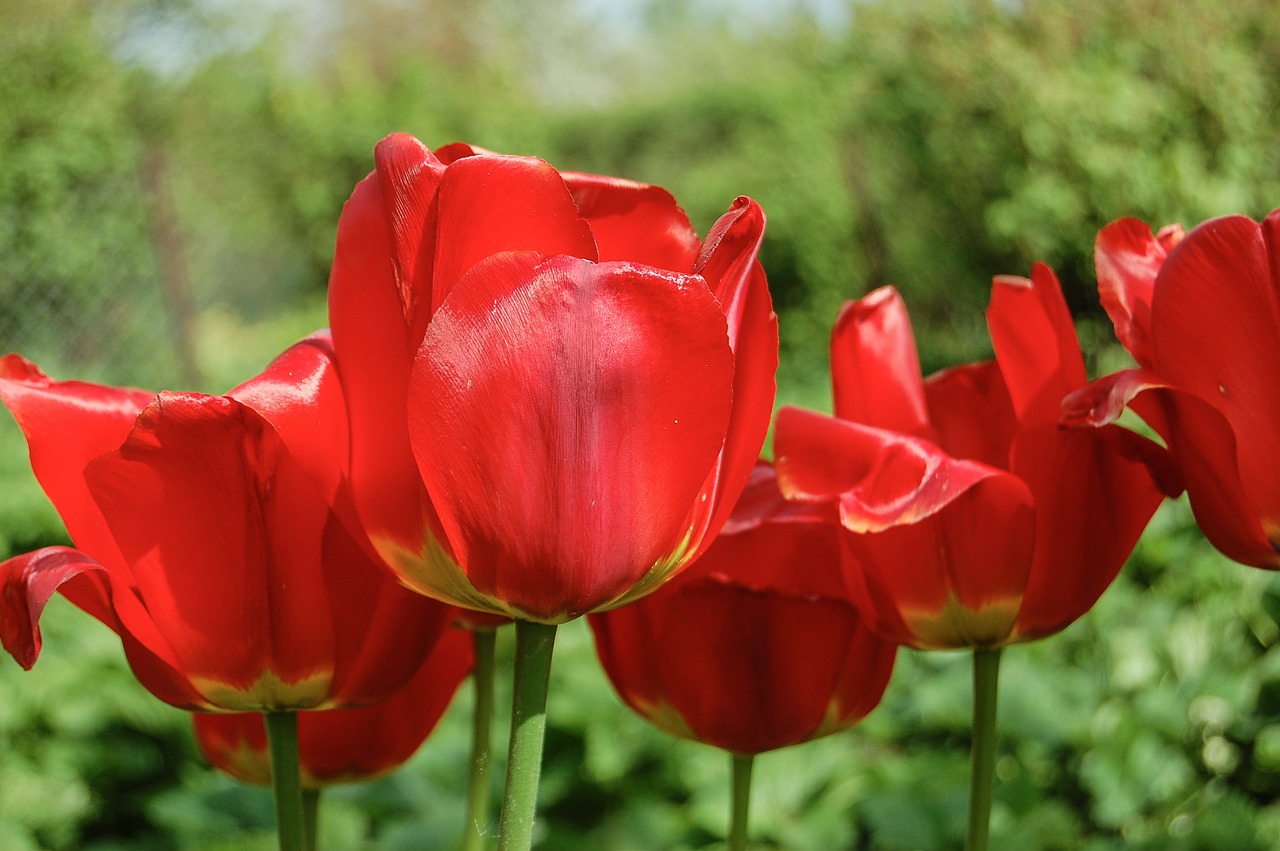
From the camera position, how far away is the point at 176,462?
0.52m

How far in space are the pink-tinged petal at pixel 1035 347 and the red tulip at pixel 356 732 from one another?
12.2 inches

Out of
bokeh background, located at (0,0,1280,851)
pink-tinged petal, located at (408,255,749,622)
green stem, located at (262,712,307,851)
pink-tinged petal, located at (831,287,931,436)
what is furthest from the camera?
bokeh background, located at (0,0,1280,851)

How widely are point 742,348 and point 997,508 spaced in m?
0.15

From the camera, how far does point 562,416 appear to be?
1.50 feet

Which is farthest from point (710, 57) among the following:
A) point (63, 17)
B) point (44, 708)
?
point (44, 708)

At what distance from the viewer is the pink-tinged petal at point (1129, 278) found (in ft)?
1.93

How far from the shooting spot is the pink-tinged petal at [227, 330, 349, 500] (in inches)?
19.3

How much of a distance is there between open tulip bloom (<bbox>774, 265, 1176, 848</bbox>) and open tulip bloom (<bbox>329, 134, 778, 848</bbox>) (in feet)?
0.36

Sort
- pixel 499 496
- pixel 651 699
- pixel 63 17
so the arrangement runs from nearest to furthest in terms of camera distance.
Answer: pixel 499 496 → pixel 651 699 → pixel 63 17

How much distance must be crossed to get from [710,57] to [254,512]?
30.4 meters

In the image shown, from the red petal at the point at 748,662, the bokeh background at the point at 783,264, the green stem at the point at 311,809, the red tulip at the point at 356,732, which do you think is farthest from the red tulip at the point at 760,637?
the bokeh background at the point at 783,264

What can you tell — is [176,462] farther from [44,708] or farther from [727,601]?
[44,708]

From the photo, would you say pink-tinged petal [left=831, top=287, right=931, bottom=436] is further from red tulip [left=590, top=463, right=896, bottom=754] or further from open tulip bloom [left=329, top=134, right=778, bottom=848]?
open tulip bloom [left=329, top=134, right=778, bottom=848]

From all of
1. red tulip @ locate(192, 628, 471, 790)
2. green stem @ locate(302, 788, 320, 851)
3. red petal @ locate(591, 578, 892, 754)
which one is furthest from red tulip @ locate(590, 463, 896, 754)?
green stem @ locate(302, 788, 320, 851)
